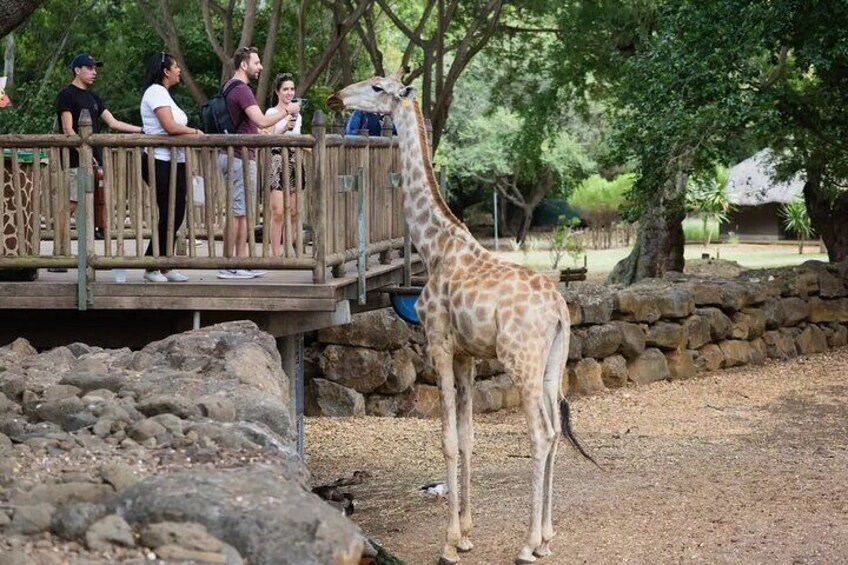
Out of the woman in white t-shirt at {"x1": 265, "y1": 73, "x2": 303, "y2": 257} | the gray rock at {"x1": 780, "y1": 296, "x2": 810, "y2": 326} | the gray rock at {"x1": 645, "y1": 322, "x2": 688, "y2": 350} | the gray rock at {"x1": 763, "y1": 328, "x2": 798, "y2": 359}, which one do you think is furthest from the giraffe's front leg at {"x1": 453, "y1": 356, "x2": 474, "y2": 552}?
the gray rock at {"x1": 780, "y1": 296, "x2": 810, "y2": 326}

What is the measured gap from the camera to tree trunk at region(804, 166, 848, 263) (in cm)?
2319

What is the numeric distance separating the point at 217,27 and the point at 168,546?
85.0 ft

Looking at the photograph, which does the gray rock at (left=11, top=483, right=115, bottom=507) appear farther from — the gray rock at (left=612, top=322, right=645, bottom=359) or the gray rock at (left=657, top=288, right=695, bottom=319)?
the gray rock at (left=657, top=288, right=695, bottom=319)

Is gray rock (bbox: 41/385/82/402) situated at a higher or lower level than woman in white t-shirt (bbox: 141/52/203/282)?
lower

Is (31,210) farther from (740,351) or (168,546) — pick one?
(740,351)

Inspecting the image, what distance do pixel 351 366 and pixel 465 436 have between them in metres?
6.65

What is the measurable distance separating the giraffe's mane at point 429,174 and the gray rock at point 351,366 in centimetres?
635

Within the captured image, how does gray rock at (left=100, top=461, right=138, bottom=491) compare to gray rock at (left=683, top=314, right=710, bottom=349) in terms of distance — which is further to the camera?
gray rock at (left=683, top=314, right=710, bottom=349)

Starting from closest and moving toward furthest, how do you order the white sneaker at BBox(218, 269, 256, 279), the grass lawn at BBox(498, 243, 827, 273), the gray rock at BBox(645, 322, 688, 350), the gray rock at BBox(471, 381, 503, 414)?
1. the white sneaker at BBox(218, 269, 256, 279)
2. the gray rock at BBox(471, 381, 503, 414)
3. the gray rock at BBox(645, 322, 688, 350)
4. the grass lawn at BBox(498, 243, 827, 273)

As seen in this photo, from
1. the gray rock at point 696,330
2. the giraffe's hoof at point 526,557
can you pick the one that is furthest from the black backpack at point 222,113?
the gray rock at point 696,330

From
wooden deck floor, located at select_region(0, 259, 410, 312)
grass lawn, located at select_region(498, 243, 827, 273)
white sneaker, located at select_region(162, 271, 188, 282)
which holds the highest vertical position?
white sneaker, located at select_region(162, 271, 188, 282)

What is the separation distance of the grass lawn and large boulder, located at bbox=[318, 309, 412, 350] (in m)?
17.3

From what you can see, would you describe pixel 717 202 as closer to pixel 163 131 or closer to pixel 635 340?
pixel 635 340

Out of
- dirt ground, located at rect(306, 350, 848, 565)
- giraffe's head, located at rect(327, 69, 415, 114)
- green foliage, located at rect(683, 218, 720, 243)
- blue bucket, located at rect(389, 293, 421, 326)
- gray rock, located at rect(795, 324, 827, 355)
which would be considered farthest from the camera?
green foliage, located at rect(683, 218, 720, 243)
